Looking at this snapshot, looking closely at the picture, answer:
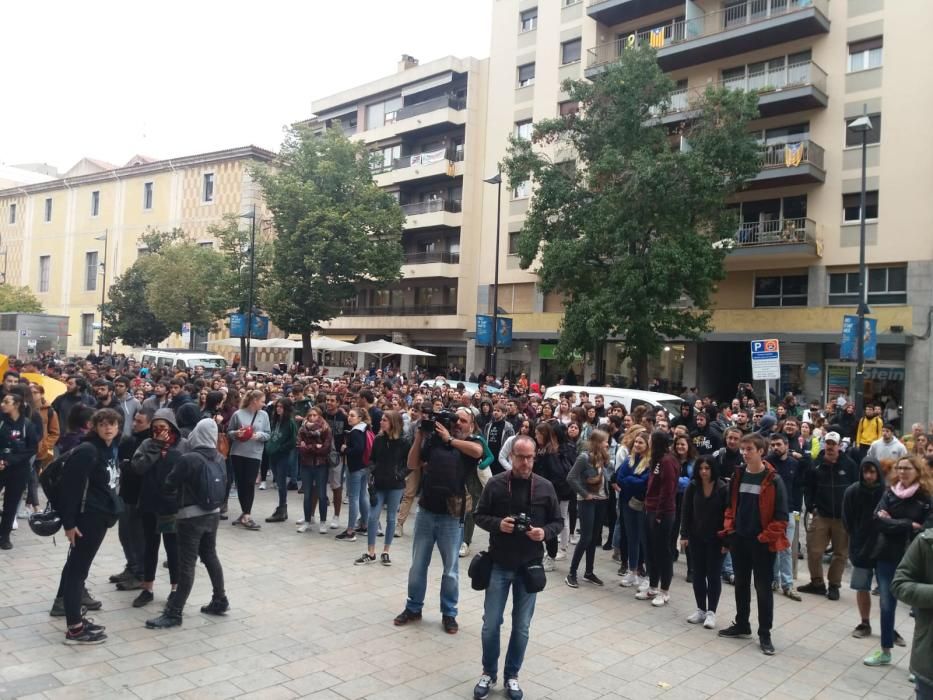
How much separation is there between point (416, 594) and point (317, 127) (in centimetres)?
4476

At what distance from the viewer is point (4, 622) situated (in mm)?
5922

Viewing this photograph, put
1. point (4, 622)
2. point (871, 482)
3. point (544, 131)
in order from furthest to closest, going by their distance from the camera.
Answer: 1. point (544, 131)
2. point (871, 482)
3. point (4, 622)

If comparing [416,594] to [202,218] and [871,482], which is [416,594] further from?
[202,218]

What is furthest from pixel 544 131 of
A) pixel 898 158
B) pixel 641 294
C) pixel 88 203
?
pixel 88 203

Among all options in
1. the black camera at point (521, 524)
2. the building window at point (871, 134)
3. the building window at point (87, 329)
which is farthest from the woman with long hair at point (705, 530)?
the building window at point (87, 329)

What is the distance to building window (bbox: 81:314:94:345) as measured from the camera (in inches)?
2205

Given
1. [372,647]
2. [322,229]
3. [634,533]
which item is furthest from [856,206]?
[372,647]

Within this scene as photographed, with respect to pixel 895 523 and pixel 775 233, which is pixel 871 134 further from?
pixel 895 523

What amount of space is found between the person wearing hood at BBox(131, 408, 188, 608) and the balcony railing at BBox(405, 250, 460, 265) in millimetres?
33413

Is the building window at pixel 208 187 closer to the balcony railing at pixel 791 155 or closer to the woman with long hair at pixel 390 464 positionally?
the balcony railing at pixel 791 155

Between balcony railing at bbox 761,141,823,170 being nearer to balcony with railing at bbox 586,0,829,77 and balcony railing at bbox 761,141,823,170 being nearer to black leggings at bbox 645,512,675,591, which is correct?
balcony with railing at bbox 586,0,829,77

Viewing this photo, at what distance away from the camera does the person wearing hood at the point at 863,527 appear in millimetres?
6629

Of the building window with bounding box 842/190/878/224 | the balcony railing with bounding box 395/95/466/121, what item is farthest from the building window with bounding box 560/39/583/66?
the building window with bounding box 842/190/878/224

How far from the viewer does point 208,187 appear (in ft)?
163
